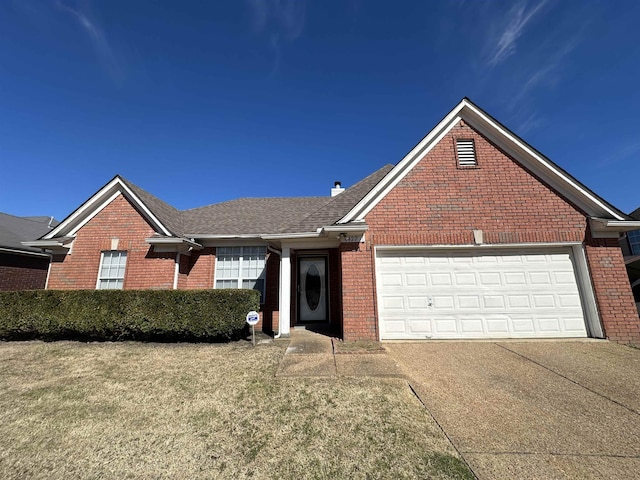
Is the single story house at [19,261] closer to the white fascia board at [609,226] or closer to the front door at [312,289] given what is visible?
the front door at [312,289]

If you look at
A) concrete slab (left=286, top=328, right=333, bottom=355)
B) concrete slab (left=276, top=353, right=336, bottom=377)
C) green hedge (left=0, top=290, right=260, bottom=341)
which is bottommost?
concrete slab (left=276, top=353, right=336, bottom=377)

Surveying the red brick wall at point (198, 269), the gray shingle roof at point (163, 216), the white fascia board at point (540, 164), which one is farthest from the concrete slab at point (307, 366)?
the white fascia board at point (540, 164)

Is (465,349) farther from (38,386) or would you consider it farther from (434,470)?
(38,386)

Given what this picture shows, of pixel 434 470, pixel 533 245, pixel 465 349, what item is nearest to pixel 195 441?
pixel 434 470

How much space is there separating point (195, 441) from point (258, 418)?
797 millimetres

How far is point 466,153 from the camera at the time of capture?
8.46 meters

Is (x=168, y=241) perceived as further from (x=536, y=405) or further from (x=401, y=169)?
(x=536, y=405)

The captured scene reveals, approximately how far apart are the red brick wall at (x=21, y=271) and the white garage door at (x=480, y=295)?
17021mm

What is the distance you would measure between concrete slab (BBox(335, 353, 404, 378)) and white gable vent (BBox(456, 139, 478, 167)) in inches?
251

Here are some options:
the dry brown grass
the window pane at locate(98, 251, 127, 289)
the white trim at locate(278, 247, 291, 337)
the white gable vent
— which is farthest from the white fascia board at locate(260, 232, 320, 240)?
the window pane at locate(98, 251, 127, 289)

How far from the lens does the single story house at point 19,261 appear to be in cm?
1232

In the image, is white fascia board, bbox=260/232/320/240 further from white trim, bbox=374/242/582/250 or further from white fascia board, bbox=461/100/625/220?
white fascia board, bbox=461/100/625/220

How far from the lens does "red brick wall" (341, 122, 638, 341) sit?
7309 mm

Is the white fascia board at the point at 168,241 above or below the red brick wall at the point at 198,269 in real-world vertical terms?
above
